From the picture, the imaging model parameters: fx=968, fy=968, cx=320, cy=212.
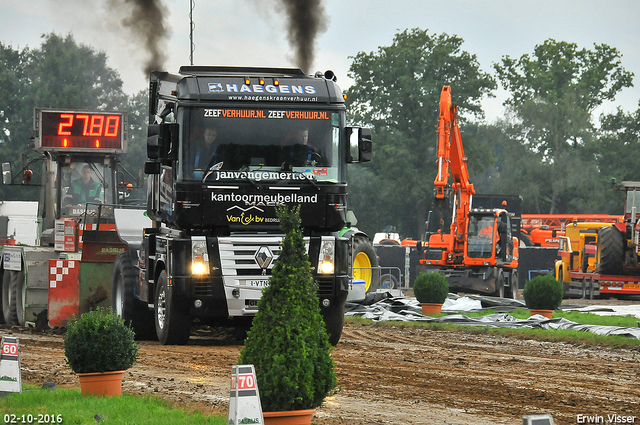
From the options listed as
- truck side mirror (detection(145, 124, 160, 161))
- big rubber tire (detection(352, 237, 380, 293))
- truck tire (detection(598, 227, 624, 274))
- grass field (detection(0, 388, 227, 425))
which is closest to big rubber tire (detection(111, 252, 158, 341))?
truck side mirror (detection(145, 124, 160, 161))

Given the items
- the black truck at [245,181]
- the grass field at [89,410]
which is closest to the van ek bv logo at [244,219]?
the black truck at [245,181]

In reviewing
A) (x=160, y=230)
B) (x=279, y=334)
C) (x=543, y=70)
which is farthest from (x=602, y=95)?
(x=279, y=334)

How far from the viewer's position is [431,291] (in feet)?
68.9

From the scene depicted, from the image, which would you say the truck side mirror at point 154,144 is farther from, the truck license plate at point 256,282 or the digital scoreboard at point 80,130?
the digital scoreboard at point 80,130

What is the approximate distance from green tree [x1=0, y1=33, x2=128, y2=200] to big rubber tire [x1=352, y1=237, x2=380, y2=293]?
49117 mm

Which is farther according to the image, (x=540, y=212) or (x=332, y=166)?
(x=540, y=212)

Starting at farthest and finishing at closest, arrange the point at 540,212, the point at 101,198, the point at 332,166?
the point at 540,212 → the point at 101,198 → the point at 332,166

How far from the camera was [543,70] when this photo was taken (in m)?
74.6

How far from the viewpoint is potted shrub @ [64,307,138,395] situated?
29.3 feet

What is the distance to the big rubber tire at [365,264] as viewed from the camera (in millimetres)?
22422

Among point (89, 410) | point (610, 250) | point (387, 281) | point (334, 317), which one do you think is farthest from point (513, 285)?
point (89, 410)

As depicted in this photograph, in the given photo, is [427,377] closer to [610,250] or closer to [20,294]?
[20,294]

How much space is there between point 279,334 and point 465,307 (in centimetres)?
1688

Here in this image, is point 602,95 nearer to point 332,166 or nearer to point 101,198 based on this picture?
point 101,198
